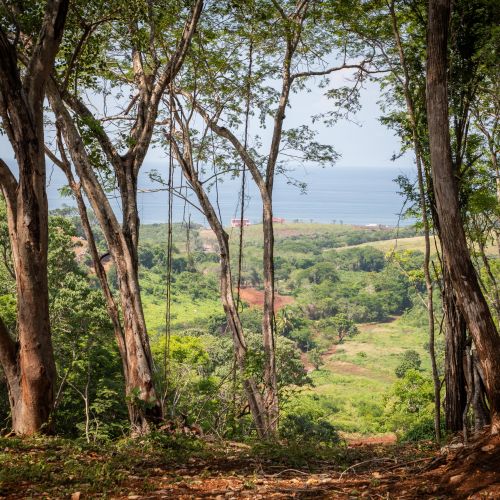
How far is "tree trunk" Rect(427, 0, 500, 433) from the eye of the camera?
128 inches

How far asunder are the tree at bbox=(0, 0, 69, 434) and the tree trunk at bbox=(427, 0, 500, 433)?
259 centimetres

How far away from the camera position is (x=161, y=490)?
3.03 metres

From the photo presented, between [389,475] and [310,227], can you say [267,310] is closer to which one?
[389,475]

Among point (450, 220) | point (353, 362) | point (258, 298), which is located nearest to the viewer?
point (450, 220)

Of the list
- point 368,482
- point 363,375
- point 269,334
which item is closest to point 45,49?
point 368,482

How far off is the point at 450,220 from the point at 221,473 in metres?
→ 1.99

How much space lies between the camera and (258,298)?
53969mm

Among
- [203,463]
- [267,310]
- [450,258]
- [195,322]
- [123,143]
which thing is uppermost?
[123,143]

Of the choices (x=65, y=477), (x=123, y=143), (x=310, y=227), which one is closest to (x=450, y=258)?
(x=65, y=477)

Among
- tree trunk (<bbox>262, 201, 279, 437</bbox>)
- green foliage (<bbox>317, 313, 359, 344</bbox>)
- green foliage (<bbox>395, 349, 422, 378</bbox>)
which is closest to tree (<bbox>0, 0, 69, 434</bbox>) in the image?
tree trunk (<bbox>262, 201, 279, 437</bbox>)

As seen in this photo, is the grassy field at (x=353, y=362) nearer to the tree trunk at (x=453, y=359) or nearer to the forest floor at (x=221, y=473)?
the tree trunk at (x=453, y=359)

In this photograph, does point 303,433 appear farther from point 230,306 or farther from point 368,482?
A: point 368,482

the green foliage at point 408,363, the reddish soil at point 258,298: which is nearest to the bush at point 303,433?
the green foliage at point 408,363

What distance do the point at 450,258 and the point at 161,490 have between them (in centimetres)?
198
